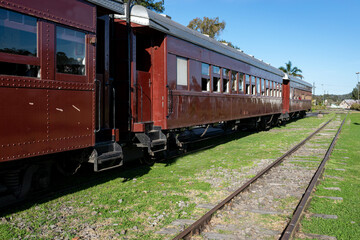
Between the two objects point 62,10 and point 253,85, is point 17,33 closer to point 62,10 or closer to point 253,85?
point 62,10

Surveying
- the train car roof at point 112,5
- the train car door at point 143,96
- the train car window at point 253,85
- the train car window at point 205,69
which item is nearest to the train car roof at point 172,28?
the train car roof at point 112,5

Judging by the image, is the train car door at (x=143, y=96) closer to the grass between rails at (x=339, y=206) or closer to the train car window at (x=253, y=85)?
the grass between rails at (x=339, y=206)

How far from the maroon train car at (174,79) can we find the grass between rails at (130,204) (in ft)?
3.01

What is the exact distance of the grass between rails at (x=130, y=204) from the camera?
4023mm

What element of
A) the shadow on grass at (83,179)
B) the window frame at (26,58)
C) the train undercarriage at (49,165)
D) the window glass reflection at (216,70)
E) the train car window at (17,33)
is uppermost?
the window glass reflection at (216,70)

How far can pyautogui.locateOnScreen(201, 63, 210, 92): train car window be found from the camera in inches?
364

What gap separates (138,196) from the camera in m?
5.41

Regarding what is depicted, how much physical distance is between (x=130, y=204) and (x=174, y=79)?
3.76 metres

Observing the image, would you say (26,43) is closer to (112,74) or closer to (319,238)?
(112,74)

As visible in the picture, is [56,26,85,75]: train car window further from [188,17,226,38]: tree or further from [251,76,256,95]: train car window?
[188,17,226,38]: tree

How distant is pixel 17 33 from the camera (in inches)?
162

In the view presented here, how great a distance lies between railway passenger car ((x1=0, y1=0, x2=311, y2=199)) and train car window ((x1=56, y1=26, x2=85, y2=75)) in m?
0.02

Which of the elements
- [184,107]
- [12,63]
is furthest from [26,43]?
[184,107]

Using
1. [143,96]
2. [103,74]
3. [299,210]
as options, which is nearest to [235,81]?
[143,96]
